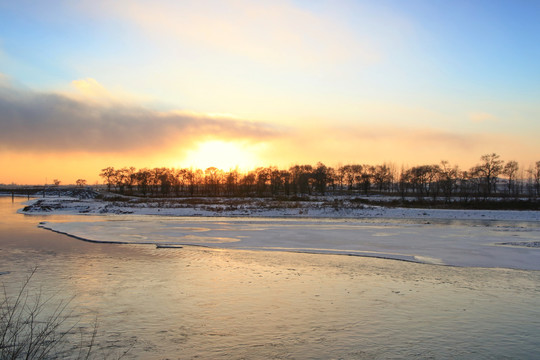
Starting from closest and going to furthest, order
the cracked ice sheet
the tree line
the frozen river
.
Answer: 1. the frozen river
2. the cracked ice sheet
3. the tree line

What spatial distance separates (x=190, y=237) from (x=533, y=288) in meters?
17.2

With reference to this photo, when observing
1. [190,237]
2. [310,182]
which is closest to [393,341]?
[190,237]

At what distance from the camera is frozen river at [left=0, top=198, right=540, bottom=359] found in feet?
23.8

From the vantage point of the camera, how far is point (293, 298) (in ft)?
34.1

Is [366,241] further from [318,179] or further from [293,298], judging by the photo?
[318,179]

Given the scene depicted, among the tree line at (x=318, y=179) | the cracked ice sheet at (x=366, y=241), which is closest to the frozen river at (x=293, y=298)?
the cracked ice sheet at (x=366, y=241)

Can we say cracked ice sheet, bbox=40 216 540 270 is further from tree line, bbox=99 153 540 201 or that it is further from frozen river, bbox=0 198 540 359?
tree line, bbox=99 153 540 201

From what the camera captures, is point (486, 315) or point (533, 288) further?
point (533, 288)

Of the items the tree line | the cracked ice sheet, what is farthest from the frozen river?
the tree line

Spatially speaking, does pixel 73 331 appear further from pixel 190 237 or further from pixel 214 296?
pixel 190 237

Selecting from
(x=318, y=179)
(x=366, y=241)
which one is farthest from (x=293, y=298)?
(x=318, y=179)

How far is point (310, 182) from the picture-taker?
415 ft

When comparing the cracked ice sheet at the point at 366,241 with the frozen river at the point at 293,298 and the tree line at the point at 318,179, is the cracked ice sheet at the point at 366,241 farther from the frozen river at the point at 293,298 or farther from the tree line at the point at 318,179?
the tree line at the point at 318,179

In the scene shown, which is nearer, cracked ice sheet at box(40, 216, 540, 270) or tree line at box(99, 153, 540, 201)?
cracked ice sheet at box(40, 216, 540, 270)
